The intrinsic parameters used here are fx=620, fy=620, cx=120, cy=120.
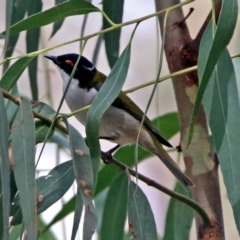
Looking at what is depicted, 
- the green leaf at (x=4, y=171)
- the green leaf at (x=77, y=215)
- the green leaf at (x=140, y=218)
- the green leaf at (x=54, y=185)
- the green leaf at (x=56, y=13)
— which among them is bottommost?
the green leaf at (x=140, y=218)

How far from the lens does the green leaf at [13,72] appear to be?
1.20 m

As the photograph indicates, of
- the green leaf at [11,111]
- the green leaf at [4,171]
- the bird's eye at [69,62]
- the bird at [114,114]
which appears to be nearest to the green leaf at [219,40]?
the green leaf at [4,171]

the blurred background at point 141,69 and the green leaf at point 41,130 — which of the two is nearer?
the green leaf at point 41,130

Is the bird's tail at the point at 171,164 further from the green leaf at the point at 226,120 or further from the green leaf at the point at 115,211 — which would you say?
the green leaf at the point at 226,120

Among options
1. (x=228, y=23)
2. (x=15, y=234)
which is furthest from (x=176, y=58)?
(x=15, y=234)

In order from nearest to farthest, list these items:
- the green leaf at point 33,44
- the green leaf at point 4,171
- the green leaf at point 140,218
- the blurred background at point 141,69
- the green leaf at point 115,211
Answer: the green leaf at point 4,171, the green leaf at point 140,218, the green leaf at point 115,211, the green leaf at point 33,44, the blurred background at point 141,69

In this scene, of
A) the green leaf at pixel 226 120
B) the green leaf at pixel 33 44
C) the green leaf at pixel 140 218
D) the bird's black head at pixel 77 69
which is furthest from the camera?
the bird's black head at pixel 77 69

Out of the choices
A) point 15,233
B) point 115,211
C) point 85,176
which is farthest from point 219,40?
point 15,233

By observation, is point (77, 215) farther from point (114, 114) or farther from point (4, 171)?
point (114, 114)

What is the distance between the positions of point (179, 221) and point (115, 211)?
0.16 meters

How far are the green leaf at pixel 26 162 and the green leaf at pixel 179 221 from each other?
62 cm

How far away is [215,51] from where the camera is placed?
3.12 feet

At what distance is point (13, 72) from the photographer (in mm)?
1207

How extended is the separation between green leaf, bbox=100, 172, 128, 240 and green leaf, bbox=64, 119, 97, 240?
430 mm
